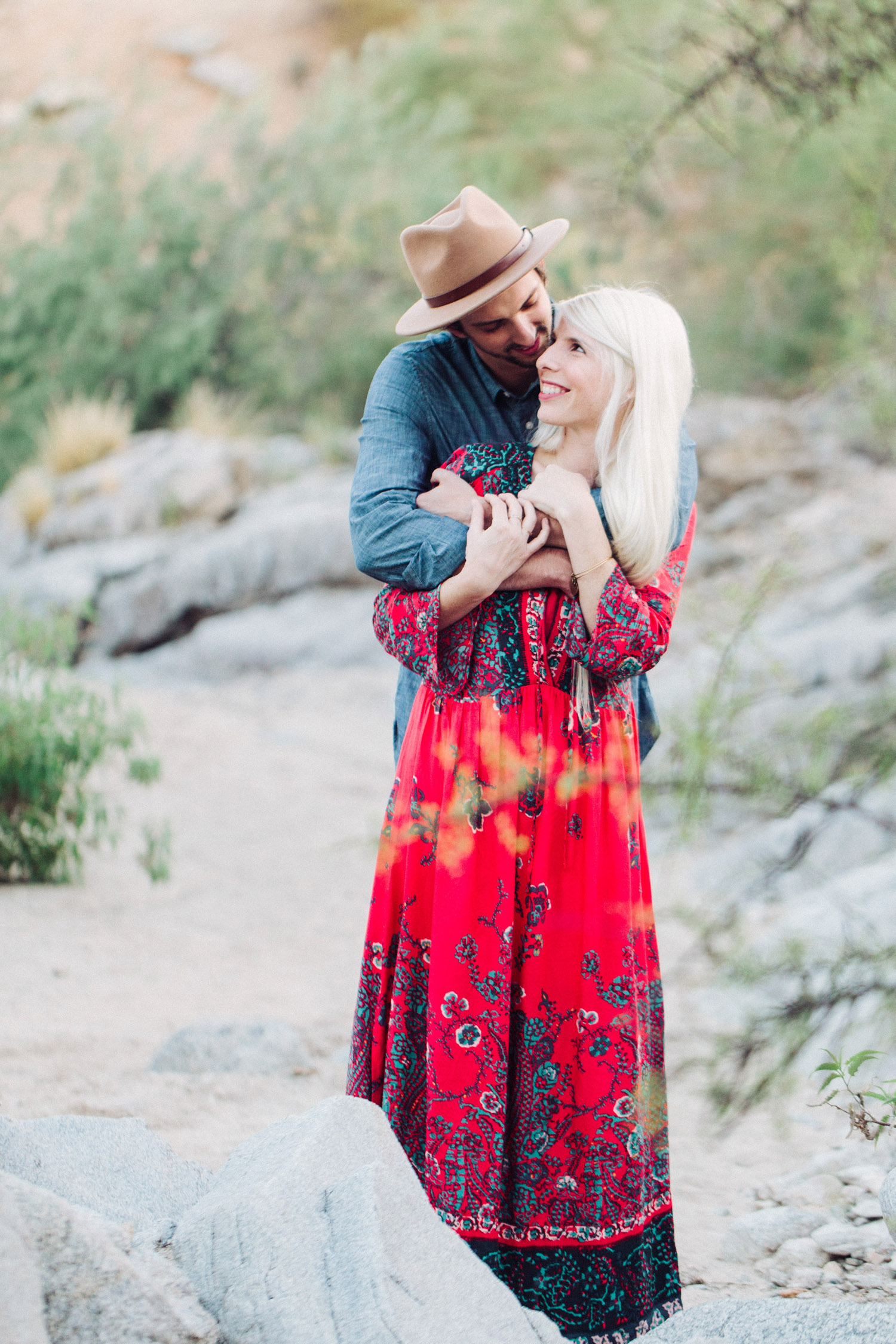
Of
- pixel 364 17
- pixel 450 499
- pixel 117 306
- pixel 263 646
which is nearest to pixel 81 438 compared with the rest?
pixel 117 306

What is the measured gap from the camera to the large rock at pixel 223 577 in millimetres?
9336

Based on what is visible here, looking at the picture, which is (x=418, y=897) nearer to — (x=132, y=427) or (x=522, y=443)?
(x=522, y=443)

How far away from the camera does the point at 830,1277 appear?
252cm

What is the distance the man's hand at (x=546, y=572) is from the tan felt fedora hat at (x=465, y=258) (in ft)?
1.69

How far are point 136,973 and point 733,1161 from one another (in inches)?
92.5

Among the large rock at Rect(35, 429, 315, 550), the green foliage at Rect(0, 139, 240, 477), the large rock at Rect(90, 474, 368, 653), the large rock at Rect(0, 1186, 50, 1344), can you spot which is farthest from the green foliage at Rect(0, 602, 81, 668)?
the green foliage at Rect(0, 139, 240, 477)

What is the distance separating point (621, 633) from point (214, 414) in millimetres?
9827

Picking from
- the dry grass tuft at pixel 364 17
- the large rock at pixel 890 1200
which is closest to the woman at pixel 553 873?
the large rock at pixel 890 1200

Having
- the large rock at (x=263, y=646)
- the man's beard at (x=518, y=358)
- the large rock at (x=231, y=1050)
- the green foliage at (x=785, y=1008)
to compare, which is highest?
the man's beard at (x=518, y=358)

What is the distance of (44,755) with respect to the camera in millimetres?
4980

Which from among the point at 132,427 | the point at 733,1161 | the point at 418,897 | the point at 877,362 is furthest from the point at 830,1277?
the point at 132,427

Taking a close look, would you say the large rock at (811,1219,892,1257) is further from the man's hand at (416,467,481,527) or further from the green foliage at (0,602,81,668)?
the green foliage at (0,602,81,668)

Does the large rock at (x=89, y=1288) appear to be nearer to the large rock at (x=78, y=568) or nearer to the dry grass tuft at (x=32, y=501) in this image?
the large rock at (x=78, y=568)

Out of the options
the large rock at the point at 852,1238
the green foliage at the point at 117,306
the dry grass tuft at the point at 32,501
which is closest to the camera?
the large rock at the point at 852,1238
